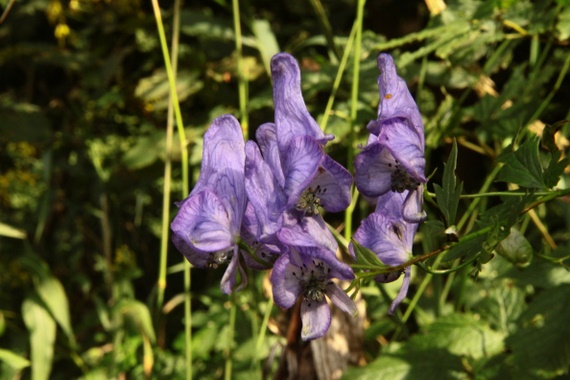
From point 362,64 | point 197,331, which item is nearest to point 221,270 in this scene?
point 197,331

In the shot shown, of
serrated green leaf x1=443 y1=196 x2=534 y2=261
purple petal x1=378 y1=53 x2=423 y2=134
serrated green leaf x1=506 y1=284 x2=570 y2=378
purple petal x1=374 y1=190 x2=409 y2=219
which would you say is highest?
purple petal x1=378 y1=53 x2=423 y2=134

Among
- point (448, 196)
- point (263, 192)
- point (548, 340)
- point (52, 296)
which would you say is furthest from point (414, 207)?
point (52, 296)

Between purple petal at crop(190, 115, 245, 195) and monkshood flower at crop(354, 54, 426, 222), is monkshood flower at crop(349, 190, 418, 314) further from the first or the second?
purple petal at crop(190, 115, 245, 195)

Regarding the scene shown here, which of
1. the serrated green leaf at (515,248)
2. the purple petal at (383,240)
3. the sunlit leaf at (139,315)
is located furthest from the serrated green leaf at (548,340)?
the sunlit leaf at (139,315)

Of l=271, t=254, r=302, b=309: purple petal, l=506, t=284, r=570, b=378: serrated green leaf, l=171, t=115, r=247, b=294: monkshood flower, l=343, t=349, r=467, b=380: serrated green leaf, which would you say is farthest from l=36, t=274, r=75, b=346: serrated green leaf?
l=271, t=254, r=302, b=309: purple petal

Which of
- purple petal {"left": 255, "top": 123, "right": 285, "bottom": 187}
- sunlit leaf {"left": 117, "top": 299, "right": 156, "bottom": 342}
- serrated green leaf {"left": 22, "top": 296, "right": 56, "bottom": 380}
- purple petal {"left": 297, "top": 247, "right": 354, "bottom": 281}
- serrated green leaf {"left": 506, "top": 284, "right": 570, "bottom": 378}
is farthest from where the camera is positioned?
serrated green leaf {"left": 22, "top": 296, "right": 56, "bottom": 380}

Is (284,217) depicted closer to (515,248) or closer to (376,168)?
(376,168)

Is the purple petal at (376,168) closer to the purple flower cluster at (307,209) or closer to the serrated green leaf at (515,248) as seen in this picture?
the purple flower cluster at (307,209)
